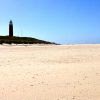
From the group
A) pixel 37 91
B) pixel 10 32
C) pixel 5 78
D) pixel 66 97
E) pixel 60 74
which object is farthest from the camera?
pixel 10 32

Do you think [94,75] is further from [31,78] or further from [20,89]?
[20,89]

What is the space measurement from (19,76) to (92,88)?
2828mm

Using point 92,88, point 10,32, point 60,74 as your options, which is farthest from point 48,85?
point 10,32

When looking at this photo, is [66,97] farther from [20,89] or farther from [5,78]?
[5,78]

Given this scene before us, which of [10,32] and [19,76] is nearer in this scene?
[19,76]

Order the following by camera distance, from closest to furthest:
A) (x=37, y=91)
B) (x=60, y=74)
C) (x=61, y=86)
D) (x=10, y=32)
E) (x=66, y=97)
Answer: (x=66, y=97)
(x=37, y=91)
(x=61, y=86)
(x=60, y=74)
(x=10, y=32)

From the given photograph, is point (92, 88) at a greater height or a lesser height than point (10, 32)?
lesser

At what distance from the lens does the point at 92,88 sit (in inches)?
320

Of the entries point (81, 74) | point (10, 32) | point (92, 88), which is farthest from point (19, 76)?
point (10, 32)

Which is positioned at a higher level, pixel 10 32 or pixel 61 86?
pixel 10 32

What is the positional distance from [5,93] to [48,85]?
53.9 inches

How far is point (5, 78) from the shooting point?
971 cm

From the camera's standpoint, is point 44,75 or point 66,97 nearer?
point 66,97

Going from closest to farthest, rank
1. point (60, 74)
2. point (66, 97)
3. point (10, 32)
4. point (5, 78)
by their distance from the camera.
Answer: point (66, 97) → point (5, 78) → point (60, 74) → point (10, 32)
